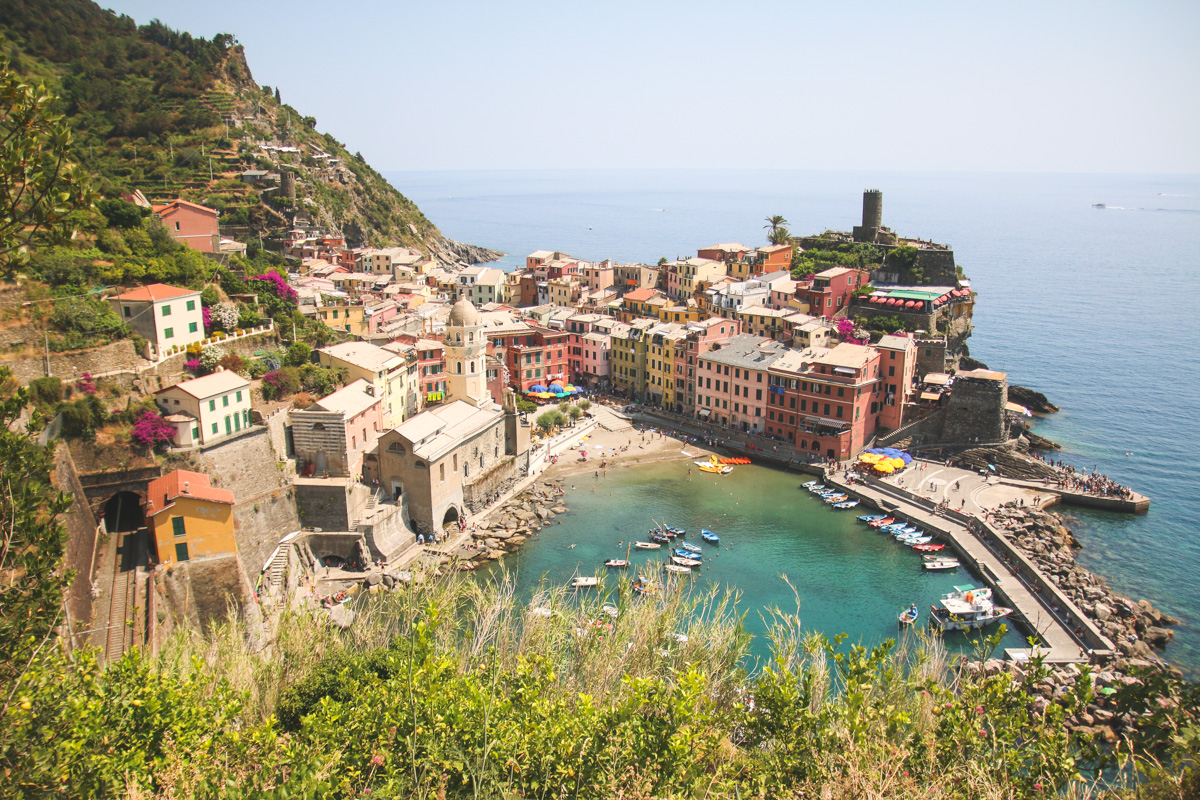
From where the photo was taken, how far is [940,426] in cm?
4412

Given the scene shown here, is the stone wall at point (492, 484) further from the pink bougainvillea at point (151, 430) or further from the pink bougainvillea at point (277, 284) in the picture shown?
the pink bougainvillea at point (277, 284)

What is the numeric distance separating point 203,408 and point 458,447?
1098cm

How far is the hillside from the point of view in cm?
5566

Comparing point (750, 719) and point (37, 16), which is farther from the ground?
point (37, 16)

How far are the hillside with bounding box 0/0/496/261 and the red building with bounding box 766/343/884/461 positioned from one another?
3954 cm

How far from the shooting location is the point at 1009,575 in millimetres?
30344

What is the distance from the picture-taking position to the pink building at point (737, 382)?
1807 inches

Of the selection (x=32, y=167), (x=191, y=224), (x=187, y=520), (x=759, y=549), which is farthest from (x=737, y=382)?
(x=32, y=167)

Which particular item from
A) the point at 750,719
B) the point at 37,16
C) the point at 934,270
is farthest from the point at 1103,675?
the point at 37,16

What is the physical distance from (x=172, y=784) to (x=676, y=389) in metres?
42.9

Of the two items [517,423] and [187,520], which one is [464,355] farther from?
[187,520]

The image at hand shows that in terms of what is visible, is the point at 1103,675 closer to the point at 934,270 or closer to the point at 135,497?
the point at 135,497

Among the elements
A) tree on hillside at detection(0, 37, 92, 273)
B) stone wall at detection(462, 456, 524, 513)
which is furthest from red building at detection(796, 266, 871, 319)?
tree on hillside at detection(0, 37, 92, 273)

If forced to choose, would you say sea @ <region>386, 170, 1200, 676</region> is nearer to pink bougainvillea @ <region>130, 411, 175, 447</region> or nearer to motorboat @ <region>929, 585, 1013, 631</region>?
motorboat @ <region>929, 585, 1013, 631</region>
